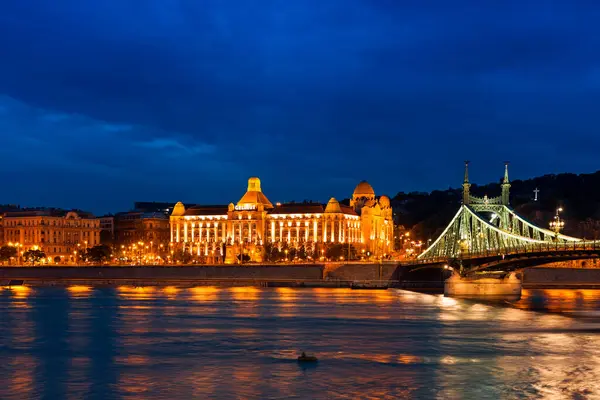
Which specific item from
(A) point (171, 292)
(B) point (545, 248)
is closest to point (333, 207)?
(A) point (171, 292)

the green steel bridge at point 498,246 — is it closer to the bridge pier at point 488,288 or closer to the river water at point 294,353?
the bridge pier at point 488,288

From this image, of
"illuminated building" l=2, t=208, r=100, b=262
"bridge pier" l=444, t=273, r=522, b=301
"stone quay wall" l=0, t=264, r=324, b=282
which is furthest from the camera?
"illuminated building" l=2, t=208, r=100, b=262

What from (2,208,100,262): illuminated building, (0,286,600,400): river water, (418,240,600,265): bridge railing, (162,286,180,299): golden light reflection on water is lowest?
(0,286,600,400): river water

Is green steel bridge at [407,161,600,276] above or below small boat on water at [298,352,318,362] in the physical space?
above

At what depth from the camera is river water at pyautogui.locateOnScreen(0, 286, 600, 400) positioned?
37625 mm

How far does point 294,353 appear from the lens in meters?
48.2

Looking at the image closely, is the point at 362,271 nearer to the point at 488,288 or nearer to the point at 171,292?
the point at 171,292

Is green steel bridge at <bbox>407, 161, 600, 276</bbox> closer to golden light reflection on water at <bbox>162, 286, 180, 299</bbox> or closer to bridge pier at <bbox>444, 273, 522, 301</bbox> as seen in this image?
bridge pier at <bbox>444, 273, 522, 301</bbox>

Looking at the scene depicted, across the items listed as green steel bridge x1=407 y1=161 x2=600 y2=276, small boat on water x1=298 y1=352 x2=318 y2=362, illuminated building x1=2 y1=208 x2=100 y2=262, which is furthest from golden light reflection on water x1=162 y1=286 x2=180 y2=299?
illuminated building x1=2 y1=208 x2=100 y2=262

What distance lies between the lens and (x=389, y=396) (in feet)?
118

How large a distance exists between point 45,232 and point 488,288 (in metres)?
111

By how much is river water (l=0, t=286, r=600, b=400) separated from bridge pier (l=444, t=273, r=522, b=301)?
43.6ft

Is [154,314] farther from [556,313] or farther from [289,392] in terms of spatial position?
[289,392]

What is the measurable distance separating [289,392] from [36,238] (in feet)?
514
